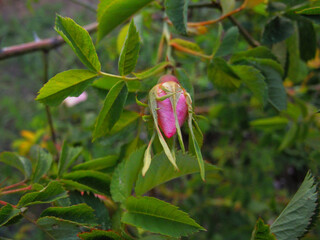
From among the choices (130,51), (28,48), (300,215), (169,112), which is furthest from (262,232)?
(28,48)

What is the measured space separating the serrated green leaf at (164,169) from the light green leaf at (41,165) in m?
0.19

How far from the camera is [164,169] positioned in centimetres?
39

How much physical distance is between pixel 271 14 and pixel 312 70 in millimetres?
585

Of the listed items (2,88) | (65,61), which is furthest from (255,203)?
(2,88)

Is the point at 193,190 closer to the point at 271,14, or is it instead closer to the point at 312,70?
the point at 312,70

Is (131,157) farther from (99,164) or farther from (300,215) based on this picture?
(300,215)

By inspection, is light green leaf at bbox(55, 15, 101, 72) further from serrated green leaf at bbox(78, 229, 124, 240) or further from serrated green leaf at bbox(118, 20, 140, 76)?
serrated green leaf at bbox(78, 229, 124, 240)

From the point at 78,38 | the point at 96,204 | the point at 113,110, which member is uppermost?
the point at 78,38

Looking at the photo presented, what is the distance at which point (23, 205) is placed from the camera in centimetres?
39

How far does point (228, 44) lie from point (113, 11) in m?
0.21

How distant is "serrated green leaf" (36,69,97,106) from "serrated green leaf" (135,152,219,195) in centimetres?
15

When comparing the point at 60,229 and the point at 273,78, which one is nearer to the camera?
the point at 60,229

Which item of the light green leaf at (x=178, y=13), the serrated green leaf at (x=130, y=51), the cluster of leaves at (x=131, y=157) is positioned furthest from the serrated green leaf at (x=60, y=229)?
the light green leaf at (x=178, y=13)

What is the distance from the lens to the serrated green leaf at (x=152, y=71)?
1.33ft
